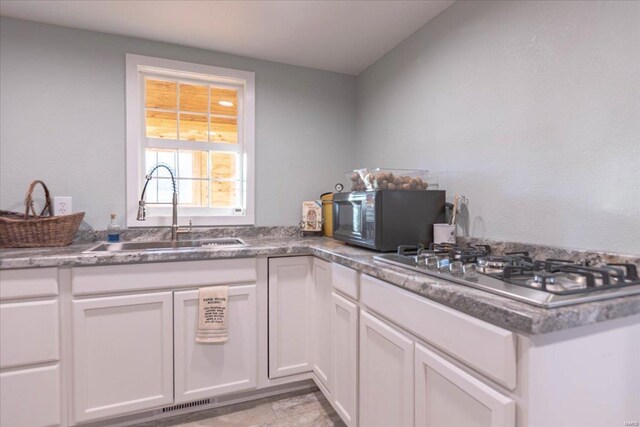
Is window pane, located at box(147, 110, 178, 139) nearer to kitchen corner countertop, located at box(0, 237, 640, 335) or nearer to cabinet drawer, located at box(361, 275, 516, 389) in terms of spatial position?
kitchen corner countertop, located at box(0, 237, 640, 335)

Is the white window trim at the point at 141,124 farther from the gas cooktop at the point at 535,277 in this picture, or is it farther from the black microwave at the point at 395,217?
the gas cooktop at the point at 535,277

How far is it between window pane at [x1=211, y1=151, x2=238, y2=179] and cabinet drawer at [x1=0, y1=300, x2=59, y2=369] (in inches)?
50.7

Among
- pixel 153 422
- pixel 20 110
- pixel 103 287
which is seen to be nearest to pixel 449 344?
pixel 103 287

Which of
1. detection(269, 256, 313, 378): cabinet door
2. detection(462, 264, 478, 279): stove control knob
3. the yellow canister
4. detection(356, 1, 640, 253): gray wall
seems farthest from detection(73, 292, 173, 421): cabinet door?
detection(356, 1, 640, 253): gray wall

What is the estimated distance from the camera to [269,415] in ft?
5.87

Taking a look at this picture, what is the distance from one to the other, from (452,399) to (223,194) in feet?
6.67

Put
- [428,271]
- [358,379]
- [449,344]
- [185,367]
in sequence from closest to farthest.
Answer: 1. [449,344]
2. [428,271]
3. [358,379]
4. [185,367]

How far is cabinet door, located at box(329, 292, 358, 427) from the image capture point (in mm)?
1437

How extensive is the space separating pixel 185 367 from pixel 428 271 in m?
1.37

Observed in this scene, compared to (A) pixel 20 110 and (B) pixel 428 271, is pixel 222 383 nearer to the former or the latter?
(B) pixel 428 271

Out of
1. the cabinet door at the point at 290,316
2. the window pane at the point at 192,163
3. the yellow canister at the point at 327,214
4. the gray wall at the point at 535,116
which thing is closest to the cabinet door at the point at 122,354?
the cabinet door at the point at 290,316

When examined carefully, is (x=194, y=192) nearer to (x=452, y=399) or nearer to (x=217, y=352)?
(x=217, y=352)

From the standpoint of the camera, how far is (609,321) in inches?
30.5

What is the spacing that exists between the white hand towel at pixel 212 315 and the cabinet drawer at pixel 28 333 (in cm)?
62
